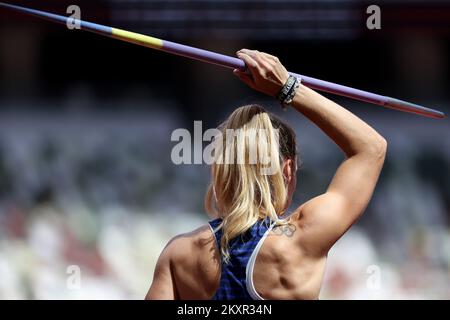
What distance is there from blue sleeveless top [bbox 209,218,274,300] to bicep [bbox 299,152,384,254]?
0.41 feet

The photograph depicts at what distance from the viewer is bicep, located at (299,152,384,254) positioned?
2260mm

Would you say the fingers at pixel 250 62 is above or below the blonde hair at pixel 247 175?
above

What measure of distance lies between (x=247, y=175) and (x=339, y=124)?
11.7 inches

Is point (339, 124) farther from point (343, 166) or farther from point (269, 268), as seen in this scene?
point (269, 268)

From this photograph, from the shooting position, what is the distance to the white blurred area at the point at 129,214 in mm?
7035

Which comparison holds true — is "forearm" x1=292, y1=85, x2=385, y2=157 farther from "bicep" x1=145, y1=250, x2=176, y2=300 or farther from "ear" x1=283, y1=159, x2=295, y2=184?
"bicep" x1=145, y1=250, x2=176, y2=300

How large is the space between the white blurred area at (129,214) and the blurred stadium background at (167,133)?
0.04 ft

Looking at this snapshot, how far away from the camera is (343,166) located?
2.31 meters

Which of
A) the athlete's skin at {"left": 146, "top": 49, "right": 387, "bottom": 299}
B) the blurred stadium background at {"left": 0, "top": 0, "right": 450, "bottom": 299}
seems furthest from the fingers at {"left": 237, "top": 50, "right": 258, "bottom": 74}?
the blurred stadium background at {"left": 0, "top": 0, "right": 450, "bottom": 299}

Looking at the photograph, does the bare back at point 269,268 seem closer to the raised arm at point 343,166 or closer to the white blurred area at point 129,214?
the raised arm at point 343,166

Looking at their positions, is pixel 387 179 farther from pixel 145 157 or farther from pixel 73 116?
pixel 73 116

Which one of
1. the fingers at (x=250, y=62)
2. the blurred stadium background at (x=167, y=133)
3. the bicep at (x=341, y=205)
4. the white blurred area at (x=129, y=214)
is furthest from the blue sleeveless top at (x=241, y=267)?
the blurred stadium background at (x=167, y=133)

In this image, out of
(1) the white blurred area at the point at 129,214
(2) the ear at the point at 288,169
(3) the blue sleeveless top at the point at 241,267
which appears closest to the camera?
(3) the blue sleeveless top at the point at 241,267

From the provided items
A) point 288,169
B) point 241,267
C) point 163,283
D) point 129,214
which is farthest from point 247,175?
point 129,214
